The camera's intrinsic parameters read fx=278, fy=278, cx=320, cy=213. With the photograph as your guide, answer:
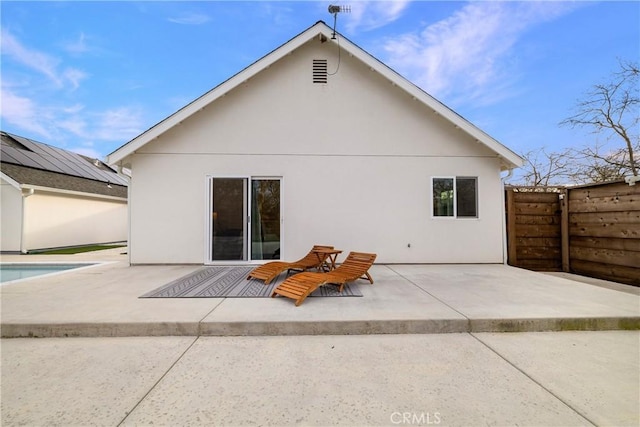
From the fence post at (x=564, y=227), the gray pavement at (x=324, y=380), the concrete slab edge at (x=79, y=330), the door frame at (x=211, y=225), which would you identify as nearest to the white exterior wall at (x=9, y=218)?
the door frame at (x=211, y=225)

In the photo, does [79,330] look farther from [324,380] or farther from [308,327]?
[324,380]

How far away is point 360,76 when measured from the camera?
26.0ft

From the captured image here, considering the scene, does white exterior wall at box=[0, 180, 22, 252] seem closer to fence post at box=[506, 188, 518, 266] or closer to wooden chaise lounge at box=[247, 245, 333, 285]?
wooden chaise lounge at box=[247, 245, 333, 285]

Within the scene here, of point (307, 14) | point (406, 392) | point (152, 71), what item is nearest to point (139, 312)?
point (406, 392)

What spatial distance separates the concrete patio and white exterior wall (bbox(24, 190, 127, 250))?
8890 mm

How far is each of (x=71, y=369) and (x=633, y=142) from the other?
57.8 feet

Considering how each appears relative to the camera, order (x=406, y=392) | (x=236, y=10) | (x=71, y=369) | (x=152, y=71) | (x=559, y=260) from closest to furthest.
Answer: (x=406, y=392), (x=71, y=369), (x=559, y=260), (x=236, y=10), (x=152, y=71)

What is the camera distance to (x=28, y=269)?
7.88m

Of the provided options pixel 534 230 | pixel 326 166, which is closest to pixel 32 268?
pixel 326 166

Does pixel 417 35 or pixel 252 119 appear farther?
pixel 417 35

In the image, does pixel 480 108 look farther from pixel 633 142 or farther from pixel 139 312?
pixel 139 312

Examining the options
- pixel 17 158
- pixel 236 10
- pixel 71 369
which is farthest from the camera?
pixel 17 158

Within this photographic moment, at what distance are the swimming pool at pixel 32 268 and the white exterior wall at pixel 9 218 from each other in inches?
162

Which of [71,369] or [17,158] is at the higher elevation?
[17,158]
